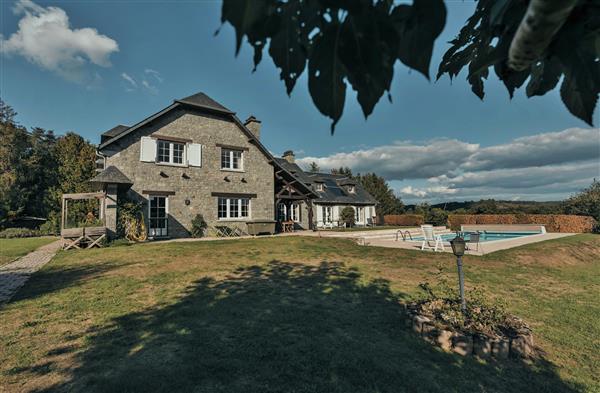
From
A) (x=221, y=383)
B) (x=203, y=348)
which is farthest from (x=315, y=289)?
(x=221, y=383)

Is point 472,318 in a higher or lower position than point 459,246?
lower

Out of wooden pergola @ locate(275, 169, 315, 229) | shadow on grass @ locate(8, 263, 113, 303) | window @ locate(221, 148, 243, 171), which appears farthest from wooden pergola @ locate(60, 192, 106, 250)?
wooden pergola @ locate(275, 169, 315, 229)

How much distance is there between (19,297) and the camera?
542cm

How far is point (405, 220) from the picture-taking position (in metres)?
31.9

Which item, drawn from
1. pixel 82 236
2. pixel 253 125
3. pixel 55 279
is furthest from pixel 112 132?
pixel 55 279

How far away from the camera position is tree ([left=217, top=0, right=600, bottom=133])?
61 centimetres

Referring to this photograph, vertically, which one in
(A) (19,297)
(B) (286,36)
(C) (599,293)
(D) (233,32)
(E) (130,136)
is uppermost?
(E) (130,136)

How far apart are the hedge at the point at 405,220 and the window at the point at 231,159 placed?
21109 mm

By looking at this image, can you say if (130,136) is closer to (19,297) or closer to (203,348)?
(19,297)

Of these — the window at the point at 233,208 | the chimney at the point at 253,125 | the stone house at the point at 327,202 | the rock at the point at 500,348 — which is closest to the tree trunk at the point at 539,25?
the rock at the point at 500,348

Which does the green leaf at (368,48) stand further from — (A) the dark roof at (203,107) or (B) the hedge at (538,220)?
(B) the hedge at (538,220)

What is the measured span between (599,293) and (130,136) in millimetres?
18832

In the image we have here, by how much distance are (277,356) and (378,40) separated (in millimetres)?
3434

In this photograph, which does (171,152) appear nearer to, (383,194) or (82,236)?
(82,236)
